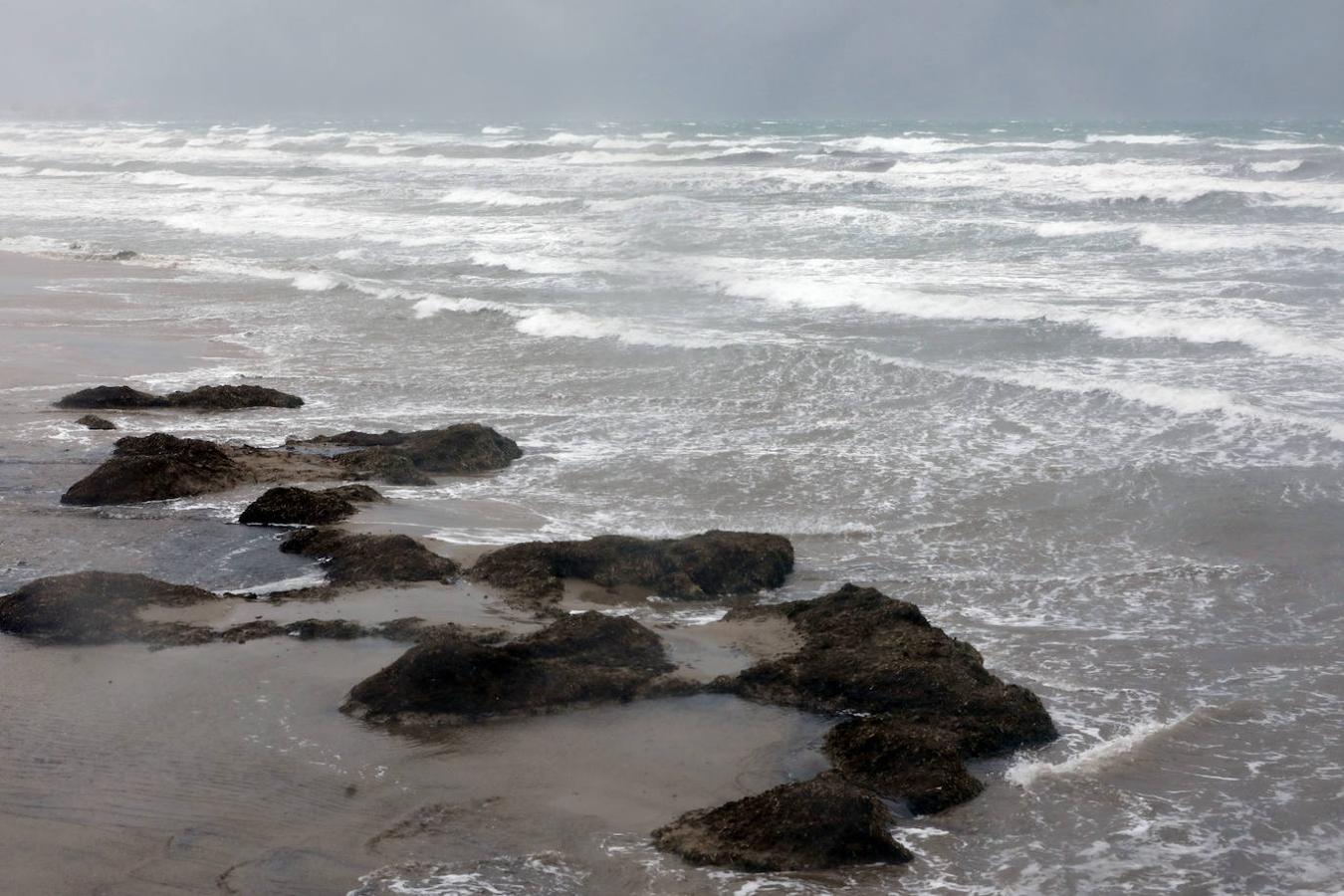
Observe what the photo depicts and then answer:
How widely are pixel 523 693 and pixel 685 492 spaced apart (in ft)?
13.6

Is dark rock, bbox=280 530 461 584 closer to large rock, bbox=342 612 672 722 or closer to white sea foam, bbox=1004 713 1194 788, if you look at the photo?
large rock, bbox=342 612 672 722

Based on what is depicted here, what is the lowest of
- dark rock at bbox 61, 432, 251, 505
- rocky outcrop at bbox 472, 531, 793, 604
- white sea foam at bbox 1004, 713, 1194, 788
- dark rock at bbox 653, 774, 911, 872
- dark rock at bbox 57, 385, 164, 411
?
dark rock at bbox 653, 774, 911, 872

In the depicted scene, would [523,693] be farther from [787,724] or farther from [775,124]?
[775,124]

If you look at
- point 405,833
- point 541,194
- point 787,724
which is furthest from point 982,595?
point 541,194

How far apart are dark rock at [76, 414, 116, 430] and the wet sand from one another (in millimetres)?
3437

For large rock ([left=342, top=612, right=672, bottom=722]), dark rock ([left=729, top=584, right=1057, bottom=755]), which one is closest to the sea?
dark rock ([left=729, top=584, right=1057, bottom=755])

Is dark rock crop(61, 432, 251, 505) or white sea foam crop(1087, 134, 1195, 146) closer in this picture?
dark rock crop(61, 432, 251, 505)

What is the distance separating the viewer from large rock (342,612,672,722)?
665 cm

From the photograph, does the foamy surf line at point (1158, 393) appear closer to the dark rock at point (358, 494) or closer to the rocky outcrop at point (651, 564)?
the rocky outcrop at point (651, 564)

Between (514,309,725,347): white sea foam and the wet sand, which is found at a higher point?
(514,309,725,347): white sea foam

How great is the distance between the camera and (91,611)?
7.61 m

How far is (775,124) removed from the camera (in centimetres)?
9312

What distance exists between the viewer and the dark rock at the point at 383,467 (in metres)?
10.9

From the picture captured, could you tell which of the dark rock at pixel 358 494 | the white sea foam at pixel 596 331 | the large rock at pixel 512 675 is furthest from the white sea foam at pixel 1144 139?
the large rock at pixel 512 675
